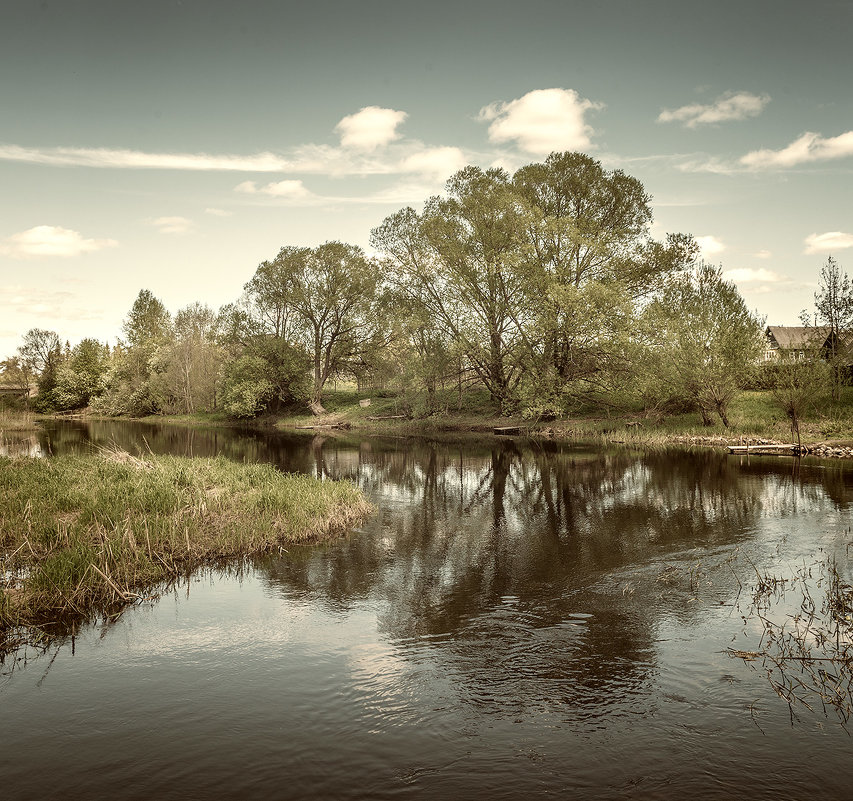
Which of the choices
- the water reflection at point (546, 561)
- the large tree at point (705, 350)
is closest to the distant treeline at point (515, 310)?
the large tree at point (705, 350)

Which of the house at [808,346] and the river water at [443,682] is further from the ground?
the house at [808,346]

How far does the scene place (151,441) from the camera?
1695 inches

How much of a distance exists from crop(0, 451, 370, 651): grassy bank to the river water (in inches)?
32.4

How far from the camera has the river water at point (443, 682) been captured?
271 inches

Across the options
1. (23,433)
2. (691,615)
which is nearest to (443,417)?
(23,433)

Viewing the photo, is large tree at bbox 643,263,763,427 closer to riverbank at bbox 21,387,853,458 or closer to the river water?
riverbank at bbox 21,387,853,458

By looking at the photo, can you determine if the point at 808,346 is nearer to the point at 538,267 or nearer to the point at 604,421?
the point at 604,421

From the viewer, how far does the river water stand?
688 cm

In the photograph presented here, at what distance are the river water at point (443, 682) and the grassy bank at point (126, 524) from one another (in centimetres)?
82

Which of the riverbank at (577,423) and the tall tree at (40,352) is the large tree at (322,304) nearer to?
the riverbank at (577,423)

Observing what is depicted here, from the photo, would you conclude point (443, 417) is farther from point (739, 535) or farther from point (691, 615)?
point (691, 615)

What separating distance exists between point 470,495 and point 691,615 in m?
13.1

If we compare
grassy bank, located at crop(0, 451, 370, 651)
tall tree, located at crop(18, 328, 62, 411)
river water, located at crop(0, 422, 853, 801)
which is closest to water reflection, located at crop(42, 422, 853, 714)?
river water, located at crop(0, 422, 853, 801)

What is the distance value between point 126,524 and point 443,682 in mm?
8406
